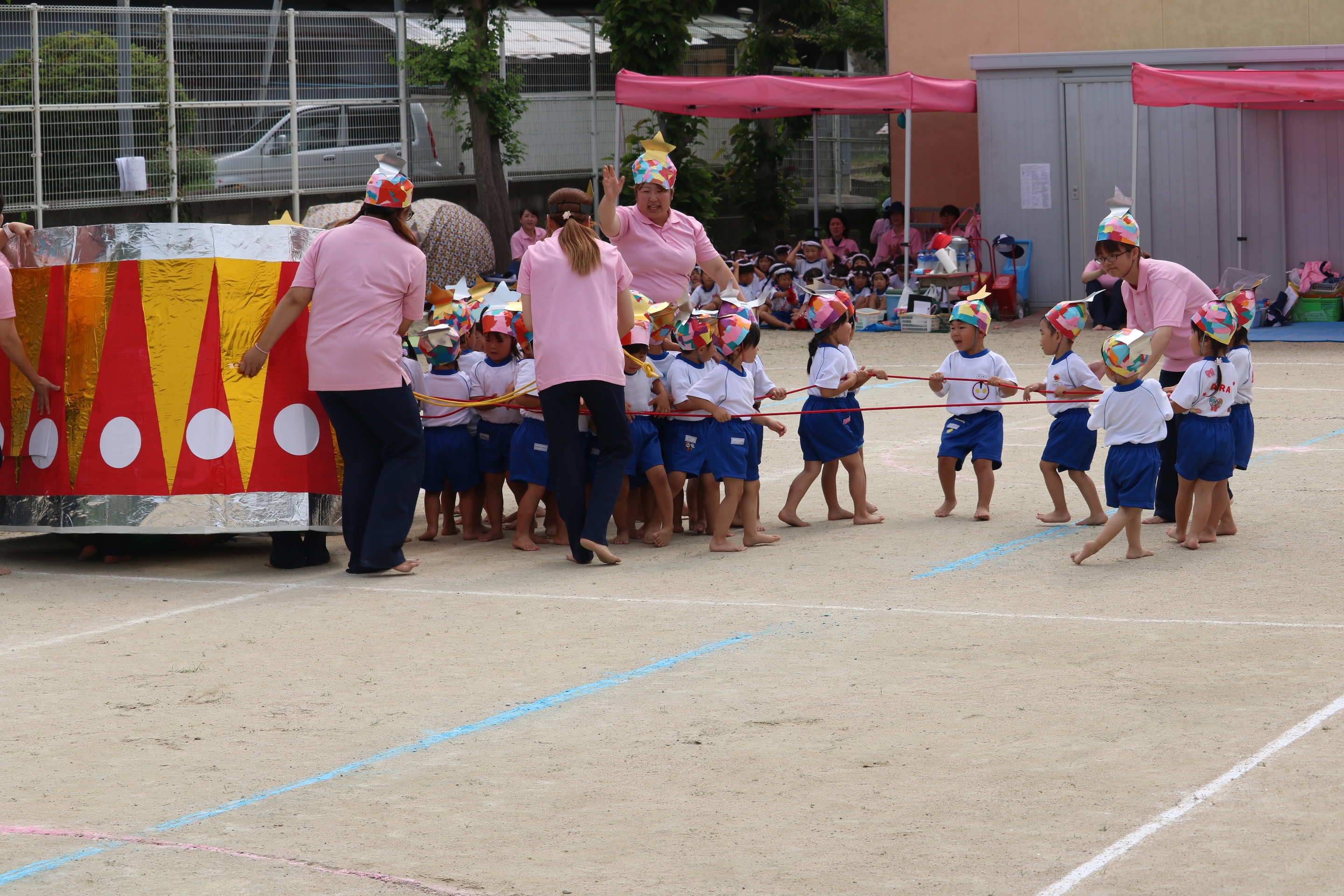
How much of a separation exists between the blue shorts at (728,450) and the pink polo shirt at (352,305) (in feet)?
5.68

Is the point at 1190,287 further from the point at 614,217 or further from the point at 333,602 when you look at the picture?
the point at 333,602

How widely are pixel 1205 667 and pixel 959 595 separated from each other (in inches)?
60.8

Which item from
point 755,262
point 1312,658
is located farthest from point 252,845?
point 755,262

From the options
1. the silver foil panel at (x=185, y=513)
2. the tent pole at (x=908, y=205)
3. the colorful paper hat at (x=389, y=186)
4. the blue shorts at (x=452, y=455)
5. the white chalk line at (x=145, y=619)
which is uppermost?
the tent pole at (x=908, y=205)

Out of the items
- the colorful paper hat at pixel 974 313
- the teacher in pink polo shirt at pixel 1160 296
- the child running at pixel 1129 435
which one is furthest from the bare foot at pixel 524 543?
the teacher in pink polo shirt at pixel 1160 296

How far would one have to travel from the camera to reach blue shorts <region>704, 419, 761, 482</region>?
8758 millimetres

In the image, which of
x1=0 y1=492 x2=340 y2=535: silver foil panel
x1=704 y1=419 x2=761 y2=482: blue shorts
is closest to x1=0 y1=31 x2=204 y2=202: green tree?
x1=0 y1=492 x2=340 y2=535: silver foil panel

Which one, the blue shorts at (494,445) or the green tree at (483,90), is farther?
the green tree at (483,90)

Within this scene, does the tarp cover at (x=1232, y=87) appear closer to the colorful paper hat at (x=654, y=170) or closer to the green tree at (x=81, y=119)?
the colorful paper hat at (x=654, y=170)

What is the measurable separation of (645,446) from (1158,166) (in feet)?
43.6

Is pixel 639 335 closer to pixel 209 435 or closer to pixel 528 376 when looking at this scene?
pixel 528 376

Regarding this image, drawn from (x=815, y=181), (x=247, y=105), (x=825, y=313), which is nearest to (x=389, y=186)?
(x=825, y=313)

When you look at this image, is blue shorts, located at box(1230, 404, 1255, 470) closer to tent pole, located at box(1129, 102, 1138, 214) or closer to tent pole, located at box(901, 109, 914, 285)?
tent pole, located at box(1129, 102, 1138, 214)

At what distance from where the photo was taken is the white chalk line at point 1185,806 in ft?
13.8
